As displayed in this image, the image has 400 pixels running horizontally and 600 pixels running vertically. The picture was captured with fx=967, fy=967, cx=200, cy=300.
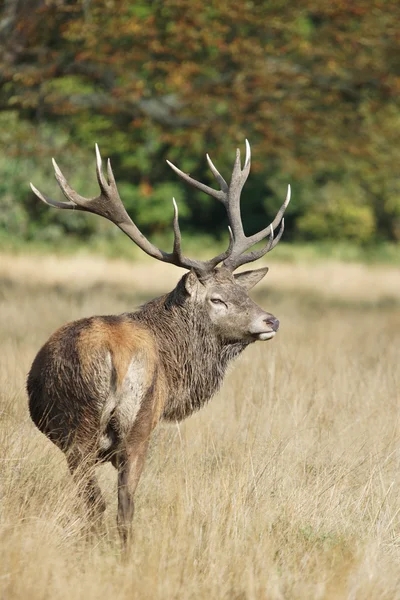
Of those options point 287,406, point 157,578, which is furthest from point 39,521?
point 287,406

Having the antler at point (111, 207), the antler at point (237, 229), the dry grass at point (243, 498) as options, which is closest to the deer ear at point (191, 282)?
the antler at point (111, 207)

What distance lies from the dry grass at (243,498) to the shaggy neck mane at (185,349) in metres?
0.30

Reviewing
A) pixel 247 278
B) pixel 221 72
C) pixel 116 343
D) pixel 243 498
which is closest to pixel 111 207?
pixel 247 278

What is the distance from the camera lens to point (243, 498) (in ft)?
14.0

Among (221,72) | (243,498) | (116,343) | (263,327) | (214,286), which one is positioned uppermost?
(116,343)

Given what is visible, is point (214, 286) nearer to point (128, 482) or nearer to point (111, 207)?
point (111, 207)

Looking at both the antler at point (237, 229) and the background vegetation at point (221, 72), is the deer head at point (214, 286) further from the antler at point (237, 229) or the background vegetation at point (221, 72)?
the background vegetation at point (221, 72)

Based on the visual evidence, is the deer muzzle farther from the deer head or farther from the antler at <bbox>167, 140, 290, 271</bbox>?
the antler at <bbox>167, 140, 290, 271</bbox>

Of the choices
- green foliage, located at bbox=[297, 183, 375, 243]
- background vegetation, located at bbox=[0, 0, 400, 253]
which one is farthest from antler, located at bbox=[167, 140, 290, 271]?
green foliage, located at bbox=[297, 183, 375, 243]

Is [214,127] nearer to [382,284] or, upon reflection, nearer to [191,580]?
[382,284]

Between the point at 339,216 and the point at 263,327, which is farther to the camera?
the point at 339,216

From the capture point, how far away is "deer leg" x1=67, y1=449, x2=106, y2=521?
159 inches

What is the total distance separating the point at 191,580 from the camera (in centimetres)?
352

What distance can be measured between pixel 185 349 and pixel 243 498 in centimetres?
91
